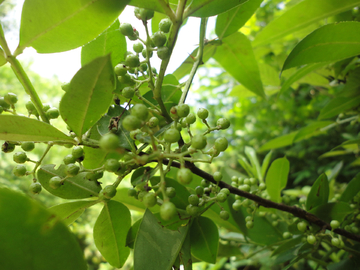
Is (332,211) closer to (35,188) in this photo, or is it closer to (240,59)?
(240,59)

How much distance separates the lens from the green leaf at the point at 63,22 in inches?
26.3

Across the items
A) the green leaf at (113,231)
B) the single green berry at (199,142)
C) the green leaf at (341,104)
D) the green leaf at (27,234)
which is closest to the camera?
the green leaf at (27,234)

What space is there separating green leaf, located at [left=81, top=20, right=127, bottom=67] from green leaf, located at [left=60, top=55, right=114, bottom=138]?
226 millimetres

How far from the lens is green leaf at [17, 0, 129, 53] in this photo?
0.67 meters

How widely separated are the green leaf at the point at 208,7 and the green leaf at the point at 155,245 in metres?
0.60

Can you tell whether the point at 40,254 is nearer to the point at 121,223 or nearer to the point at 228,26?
the point at 121,223

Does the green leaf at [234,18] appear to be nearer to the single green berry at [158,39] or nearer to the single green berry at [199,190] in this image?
the single green berry at [158,39]

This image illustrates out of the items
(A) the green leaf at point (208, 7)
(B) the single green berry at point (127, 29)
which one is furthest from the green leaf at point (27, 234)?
(A) the green leaf at point (208, 7)

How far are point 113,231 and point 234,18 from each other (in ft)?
3.19

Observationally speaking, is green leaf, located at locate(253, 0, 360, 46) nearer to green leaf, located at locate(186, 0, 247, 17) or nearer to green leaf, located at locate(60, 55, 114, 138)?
green leaf, located at locate(186, 0, 247, 17)

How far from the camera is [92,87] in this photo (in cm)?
64

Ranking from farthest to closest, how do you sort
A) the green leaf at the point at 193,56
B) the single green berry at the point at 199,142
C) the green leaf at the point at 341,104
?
1. the green leaf at the point at 341,104
2. the green leaf at the point at 193,56
3. the single green berry at the point at 199,142

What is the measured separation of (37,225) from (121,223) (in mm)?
388

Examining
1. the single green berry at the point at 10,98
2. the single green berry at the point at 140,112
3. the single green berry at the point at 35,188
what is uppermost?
the single green berry at the point at 140,112
